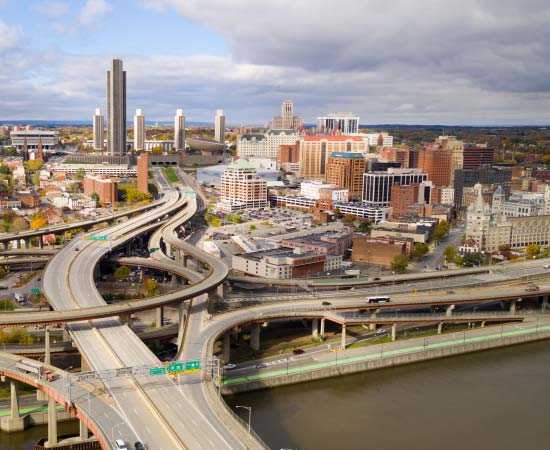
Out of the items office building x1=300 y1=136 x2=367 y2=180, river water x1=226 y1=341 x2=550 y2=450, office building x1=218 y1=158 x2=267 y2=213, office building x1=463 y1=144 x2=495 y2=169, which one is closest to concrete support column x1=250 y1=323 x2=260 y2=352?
river water x1=226 y1=341 x2=550 y2=450

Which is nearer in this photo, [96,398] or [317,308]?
[96,398]

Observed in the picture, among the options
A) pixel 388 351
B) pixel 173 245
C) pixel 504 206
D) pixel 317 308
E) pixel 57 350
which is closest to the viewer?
pixel 57 350

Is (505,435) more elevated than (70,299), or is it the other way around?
(70,299)

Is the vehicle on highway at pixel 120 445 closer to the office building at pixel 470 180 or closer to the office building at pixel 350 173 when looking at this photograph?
the office building at pixel 470 180

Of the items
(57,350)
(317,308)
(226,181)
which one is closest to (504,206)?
(226,181)

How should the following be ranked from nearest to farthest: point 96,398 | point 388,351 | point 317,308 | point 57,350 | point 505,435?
point 96,398, point 505,435, point 57,350, point 388,351, point 317,308

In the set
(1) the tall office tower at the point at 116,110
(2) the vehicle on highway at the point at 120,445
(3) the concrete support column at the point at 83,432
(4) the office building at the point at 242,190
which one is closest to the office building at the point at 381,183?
(4) the office building at the point at 242,190

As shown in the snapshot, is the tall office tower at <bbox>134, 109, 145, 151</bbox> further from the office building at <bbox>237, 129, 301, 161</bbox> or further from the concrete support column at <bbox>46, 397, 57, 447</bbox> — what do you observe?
the concrete support column at <bbox>46, 397, 57, 447</bbox>

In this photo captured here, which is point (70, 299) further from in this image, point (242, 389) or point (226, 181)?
point (226, 181)
